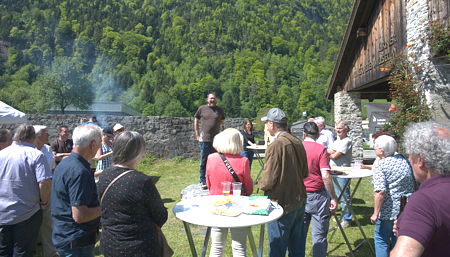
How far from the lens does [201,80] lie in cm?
8850

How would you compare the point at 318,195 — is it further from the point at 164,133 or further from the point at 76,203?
the point at 164,133

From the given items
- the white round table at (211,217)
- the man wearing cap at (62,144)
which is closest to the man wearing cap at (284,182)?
the white round table at (211,217)

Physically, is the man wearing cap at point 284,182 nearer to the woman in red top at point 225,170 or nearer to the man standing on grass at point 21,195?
the woman in red top at point 225,170

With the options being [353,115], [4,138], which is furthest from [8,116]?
[353,115]

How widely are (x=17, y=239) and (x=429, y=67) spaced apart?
598cm

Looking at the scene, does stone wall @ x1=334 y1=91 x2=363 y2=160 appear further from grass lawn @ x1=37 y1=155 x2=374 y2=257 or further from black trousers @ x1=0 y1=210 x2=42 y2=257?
black trousers @ x1=0 y1=210 x2=42 y2=257

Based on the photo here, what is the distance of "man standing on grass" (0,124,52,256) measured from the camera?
2.78m

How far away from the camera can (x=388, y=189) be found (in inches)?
120

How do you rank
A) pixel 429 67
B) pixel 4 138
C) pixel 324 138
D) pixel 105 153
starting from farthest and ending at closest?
1. pixel 324 138
2. pixel 105 153
3. pixel 429 67
4. pixel 4 138

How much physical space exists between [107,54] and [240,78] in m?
39.4

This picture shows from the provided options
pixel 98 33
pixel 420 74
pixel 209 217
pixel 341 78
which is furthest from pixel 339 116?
pixel 98 33

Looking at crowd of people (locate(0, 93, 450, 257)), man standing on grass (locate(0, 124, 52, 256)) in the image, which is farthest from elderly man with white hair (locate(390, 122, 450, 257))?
man standing on grass (locate(0, 124, 52, 256))

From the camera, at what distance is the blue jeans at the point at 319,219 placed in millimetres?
3160

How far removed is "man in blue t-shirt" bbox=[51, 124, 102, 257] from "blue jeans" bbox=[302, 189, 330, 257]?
6.74ft
